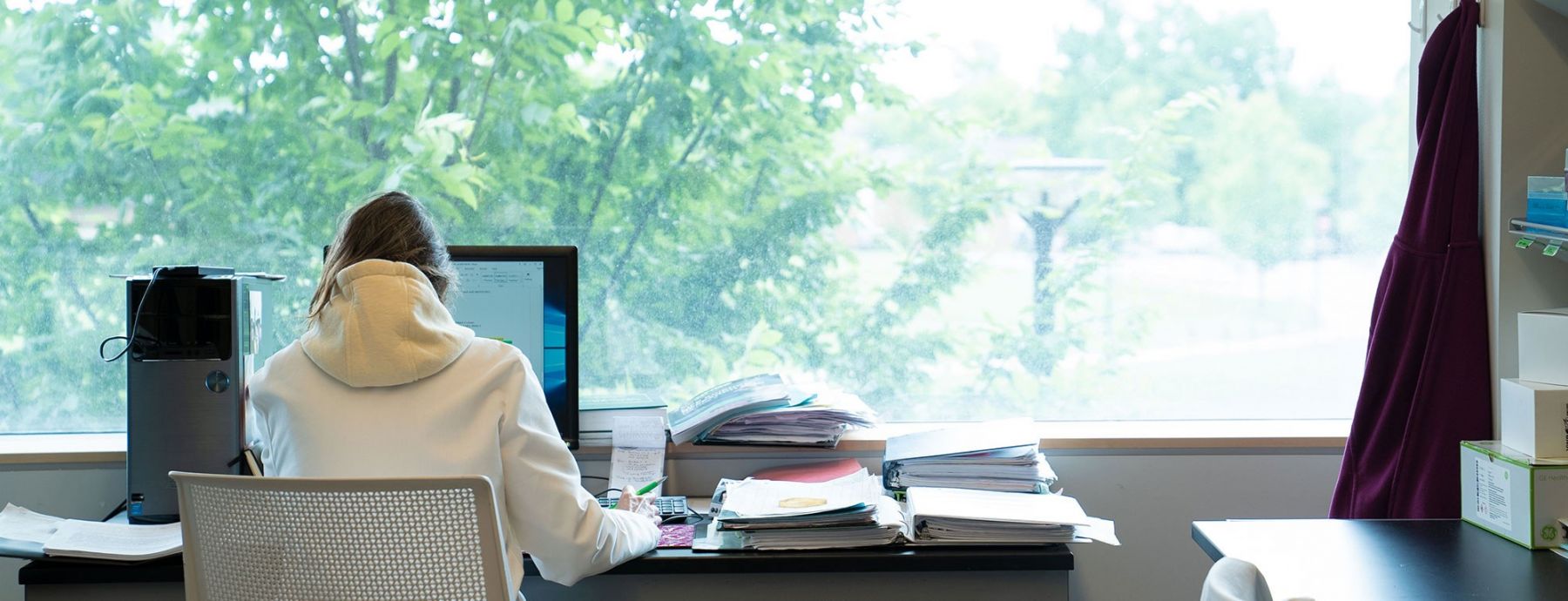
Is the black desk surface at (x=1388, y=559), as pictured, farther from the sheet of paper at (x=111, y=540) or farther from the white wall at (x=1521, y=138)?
the sheet of paper at (x=111, y=540)

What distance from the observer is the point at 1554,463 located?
5.46 ft

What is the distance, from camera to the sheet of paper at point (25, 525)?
72.5 inches

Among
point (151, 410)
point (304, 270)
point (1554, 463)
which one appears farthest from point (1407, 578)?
point (304, 270)

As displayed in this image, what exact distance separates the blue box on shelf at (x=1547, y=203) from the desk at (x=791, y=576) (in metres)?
Result: 0.93

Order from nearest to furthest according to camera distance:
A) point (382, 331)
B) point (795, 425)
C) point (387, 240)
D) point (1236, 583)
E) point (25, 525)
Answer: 1. point (1236, 583)
2. point (382, 331)
3. point (387, 240)
4. point (25, 525)
5. point (795, 425)

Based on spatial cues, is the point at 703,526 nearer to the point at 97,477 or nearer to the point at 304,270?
the point at 304,270

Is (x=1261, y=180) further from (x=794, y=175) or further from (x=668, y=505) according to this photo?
(x=668, y=505)

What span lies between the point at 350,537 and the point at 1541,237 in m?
1.82

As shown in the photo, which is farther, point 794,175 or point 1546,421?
point 794,175

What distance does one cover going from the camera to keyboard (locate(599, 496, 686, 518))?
6.61ft

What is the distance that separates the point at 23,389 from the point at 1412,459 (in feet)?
9.32

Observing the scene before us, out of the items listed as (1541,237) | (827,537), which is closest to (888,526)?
(827,537)

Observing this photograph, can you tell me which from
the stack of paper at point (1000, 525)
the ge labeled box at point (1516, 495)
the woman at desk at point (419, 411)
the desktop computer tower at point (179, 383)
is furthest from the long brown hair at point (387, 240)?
the ge labeled box at point (1516, 495)

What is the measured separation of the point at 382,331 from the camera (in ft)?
5.00
